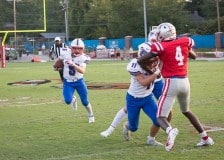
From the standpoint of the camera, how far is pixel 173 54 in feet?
24.0

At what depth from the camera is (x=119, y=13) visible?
2788 inches

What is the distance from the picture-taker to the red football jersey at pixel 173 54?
725 cm

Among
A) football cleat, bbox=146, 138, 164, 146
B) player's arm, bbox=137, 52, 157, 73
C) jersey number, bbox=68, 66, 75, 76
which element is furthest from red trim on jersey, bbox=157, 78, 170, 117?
jersey number, bbox=68, 66, 75, 76

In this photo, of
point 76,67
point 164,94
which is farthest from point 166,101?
point 76,67

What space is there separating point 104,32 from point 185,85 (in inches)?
2794

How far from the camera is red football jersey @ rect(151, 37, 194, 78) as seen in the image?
7.25 metres

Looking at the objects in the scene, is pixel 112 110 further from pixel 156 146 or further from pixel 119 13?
pixel 119 13

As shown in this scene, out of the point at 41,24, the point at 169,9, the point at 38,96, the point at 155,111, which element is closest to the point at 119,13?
the point at 169,9

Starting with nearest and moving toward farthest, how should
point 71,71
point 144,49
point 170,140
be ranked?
point 170,140, point 144,49, point 71,71

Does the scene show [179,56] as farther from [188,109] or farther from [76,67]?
[76,67]

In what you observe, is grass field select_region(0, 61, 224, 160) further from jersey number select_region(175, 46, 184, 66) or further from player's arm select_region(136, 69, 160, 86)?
jersey number select_region(175, 46, 184, 66)

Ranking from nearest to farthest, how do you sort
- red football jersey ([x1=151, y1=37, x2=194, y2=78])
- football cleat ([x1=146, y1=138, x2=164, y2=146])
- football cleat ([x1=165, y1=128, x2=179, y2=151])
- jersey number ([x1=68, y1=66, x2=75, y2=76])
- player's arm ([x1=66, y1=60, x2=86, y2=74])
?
football cleat ([x1=165, y1=128, x2=179, y2=151]), red football jersey ([x1=151, y1=37, x2=194, y2=78]), football cleat ([x1=146, y1=138, x2=164, y2=146]), player's arm ([x1=66, y1=60, x2=86, y2=74]), jersey number ([x1=68, y1=66, x2=75, y2=76])

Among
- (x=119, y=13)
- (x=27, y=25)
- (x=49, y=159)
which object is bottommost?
(x=49, y=159)

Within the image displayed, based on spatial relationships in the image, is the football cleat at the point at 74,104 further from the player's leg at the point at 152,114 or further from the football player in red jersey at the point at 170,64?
the football player in red jersey at the point at 170,64
